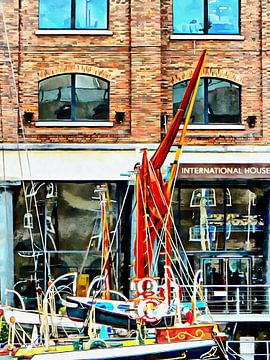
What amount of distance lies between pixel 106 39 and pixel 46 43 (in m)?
1.79

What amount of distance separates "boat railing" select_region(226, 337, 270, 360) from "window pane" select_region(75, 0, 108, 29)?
33.1 ft

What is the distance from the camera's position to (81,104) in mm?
29234

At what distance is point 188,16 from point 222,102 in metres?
2.81

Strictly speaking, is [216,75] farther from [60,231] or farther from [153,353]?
[153,353]

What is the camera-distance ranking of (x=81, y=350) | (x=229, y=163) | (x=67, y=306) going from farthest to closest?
(x=229, y=163) < (x=67, y=306) < (x=81, y=350)

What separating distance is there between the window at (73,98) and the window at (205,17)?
3059mm

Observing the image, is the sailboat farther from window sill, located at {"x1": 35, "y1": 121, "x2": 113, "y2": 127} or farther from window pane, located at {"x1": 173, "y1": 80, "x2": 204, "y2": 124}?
window sill, located at {"x1": 35, "y1": 121, "x2": 113, "y2": 127}

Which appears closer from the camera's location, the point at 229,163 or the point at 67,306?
the point at 67,306

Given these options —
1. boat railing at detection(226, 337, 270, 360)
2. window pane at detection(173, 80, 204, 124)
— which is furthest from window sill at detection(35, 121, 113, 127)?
boat railing at detection(226, 337, 270, 360)

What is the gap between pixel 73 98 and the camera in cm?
2914

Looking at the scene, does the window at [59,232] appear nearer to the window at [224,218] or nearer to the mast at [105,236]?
the mast at [105,236]

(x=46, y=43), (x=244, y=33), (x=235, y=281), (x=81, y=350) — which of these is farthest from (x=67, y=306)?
(x=244, y=33)

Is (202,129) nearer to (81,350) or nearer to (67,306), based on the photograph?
(67,306)

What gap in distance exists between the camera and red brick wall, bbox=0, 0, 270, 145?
29203mm
